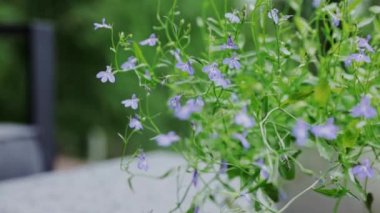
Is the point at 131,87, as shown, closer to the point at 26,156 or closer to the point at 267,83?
the point at 26,156

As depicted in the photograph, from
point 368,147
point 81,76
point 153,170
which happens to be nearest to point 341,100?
point 368,147

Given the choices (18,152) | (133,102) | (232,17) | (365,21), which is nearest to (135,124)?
(133,102)

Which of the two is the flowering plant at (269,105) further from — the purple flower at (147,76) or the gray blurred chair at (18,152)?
the gray blurred chair at (18,152)

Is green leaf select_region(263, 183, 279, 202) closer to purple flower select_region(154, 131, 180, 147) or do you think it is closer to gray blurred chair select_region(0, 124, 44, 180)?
purple flower select_region(154, 131, 180, 147)

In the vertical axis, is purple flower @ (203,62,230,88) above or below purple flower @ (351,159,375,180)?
above

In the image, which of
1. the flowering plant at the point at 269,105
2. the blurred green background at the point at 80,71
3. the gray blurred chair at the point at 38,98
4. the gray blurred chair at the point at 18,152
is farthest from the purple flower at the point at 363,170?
the blurred green background at the point at 80,71

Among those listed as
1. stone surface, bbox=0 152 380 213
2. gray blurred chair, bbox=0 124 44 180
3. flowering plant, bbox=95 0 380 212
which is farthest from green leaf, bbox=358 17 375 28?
gray blurred chair, bbox=0 124 44 180

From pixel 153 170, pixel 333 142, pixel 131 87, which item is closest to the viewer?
pixel 333 142
